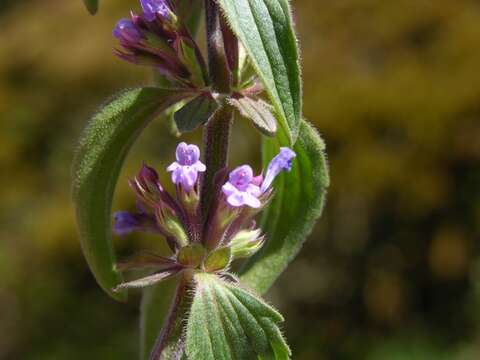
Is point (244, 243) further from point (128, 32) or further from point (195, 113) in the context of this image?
point (128, 32)

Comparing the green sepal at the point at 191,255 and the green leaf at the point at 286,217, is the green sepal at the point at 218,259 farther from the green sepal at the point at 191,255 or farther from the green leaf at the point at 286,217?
the green leaf at the point at 286,217

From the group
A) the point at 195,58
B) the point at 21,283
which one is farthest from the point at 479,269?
the point at 195,58

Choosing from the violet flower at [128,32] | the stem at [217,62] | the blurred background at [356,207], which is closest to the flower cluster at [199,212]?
the stem at [217,62]

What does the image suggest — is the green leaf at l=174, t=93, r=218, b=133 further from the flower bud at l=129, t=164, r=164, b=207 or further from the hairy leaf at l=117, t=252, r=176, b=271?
the hairy leaf at l=117, t=252, r=176, b=271

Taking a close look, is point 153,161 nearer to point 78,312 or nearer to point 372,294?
point 78,312

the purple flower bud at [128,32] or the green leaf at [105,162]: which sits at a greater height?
the purple flower bud at [128,32]

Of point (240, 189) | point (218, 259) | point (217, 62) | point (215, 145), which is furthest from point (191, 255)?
point (217, 62)

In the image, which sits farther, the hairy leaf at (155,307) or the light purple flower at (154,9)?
the hairy leaf at (155,307)
